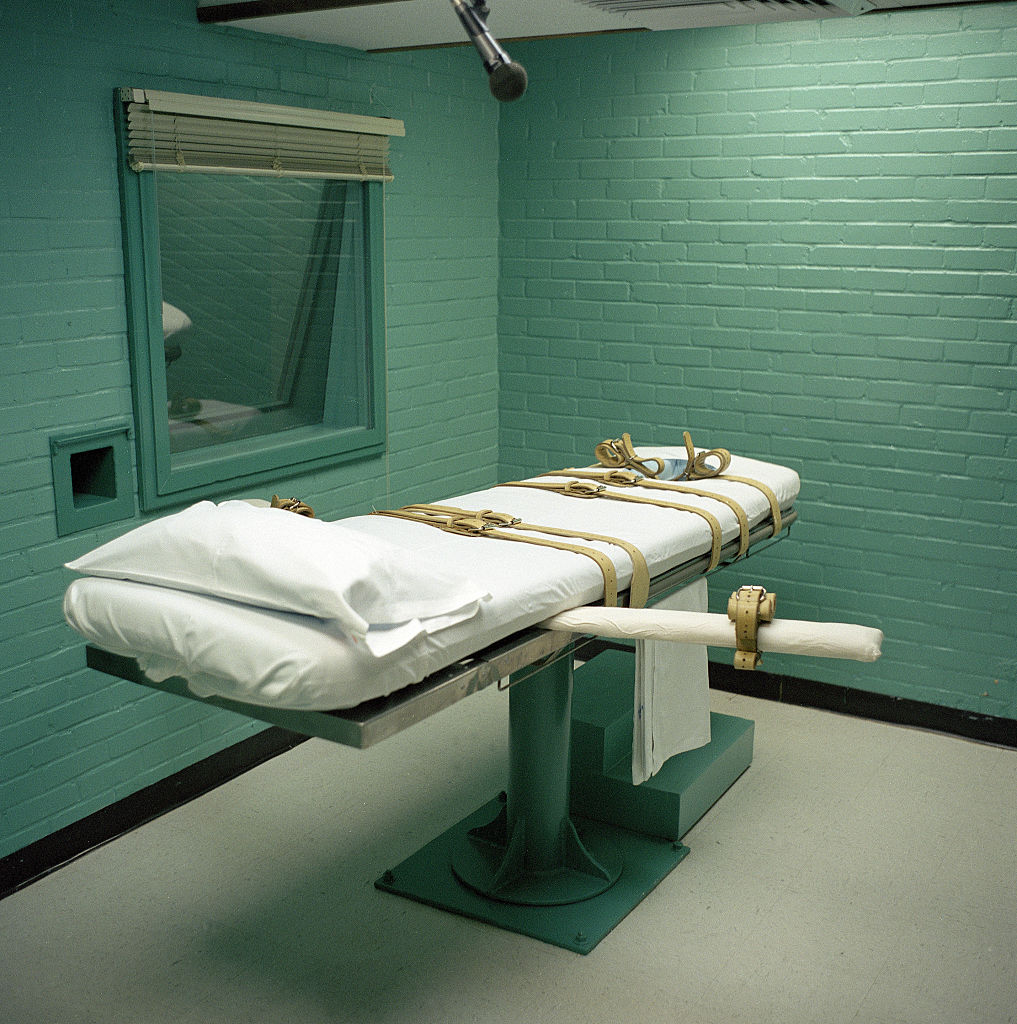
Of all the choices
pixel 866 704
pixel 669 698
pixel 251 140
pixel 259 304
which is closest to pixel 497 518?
pixel 669 698

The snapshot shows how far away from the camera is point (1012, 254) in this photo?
4.17 m

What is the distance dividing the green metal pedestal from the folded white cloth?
0.72 feet

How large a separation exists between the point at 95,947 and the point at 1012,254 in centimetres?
386

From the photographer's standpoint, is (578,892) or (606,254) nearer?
(578,892)

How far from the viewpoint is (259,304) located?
4160 mm

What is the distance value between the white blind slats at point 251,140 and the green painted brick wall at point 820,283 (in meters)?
1.03

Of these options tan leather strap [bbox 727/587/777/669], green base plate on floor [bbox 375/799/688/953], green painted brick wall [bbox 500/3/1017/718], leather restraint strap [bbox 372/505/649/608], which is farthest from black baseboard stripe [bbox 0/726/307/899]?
tan leather strap [bbox 727/587/777/669]

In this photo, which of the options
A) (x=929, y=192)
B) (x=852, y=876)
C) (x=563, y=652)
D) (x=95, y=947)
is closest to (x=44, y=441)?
(x=95, y=947)

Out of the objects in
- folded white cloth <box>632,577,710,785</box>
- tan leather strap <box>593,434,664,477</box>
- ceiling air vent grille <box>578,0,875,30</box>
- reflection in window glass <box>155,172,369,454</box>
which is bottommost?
folded white cloth <box>632,577,710,785</box>

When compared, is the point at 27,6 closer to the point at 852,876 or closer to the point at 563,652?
the point at 563,652

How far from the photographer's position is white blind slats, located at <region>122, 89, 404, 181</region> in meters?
3.44

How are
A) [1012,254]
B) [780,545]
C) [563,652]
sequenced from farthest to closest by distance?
1. [780,545]
2. [1012,254]
3. [563,652]

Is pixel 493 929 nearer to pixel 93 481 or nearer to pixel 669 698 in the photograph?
pixel 669 698

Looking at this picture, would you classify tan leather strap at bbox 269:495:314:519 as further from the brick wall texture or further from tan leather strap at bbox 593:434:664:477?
tan leather strap at bbox 593:434:664:477
